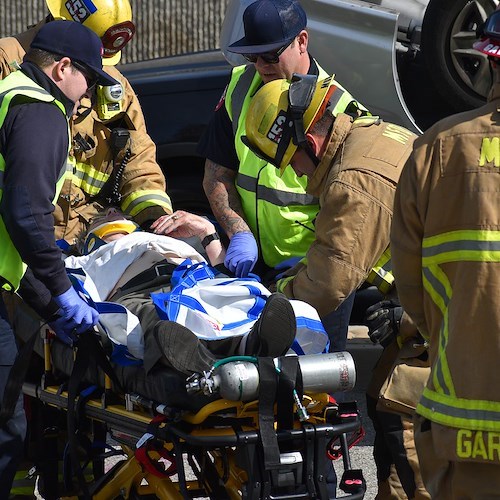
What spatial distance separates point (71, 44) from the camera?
4.12 metres

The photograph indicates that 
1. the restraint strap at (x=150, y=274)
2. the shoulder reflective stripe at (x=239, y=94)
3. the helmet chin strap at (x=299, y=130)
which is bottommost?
the restraint strap at (x=150, y=274)

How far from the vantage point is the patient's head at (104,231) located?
4770 mm

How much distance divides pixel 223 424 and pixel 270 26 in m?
1.73

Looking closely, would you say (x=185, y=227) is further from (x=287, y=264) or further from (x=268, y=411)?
(x=268, y=411)

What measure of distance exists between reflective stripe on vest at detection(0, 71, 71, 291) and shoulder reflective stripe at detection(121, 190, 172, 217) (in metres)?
1.00

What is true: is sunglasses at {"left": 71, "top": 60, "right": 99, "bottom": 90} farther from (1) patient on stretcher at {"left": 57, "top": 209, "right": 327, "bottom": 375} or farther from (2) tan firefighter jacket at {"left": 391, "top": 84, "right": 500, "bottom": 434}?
(2) tan firefighter jacket at {"left": 391, "top": 84, "right": 500, "bottom": 434}

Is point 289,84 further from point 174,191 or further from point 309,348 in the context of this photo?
point 174,191

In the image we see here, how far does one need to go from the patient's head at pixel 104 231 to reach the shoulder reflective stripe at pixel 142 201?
0.16 metres

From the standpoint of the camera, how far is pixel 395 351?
405cm

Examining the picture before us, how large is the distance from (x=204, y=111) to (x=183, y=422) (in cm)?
313

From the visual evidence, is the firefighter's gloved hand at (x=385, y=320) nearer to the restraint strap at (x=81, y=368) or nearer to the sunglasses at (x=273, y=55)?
the restraint strap at (x=81, y=368)

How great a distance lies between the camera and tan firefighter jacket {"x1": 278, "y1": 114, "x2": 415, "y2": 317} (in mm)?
3688

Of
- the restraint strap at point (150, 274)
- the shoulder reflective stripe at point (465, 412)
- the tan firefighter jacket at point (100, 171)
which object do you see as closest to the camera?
the shoulder reflective stripe at point (465, 412)

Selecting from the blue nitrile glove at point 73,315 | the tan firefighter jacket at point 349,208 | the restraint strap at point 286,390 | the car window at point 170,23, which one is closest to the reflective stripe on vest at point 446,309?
the restraint strap at point 286,390
